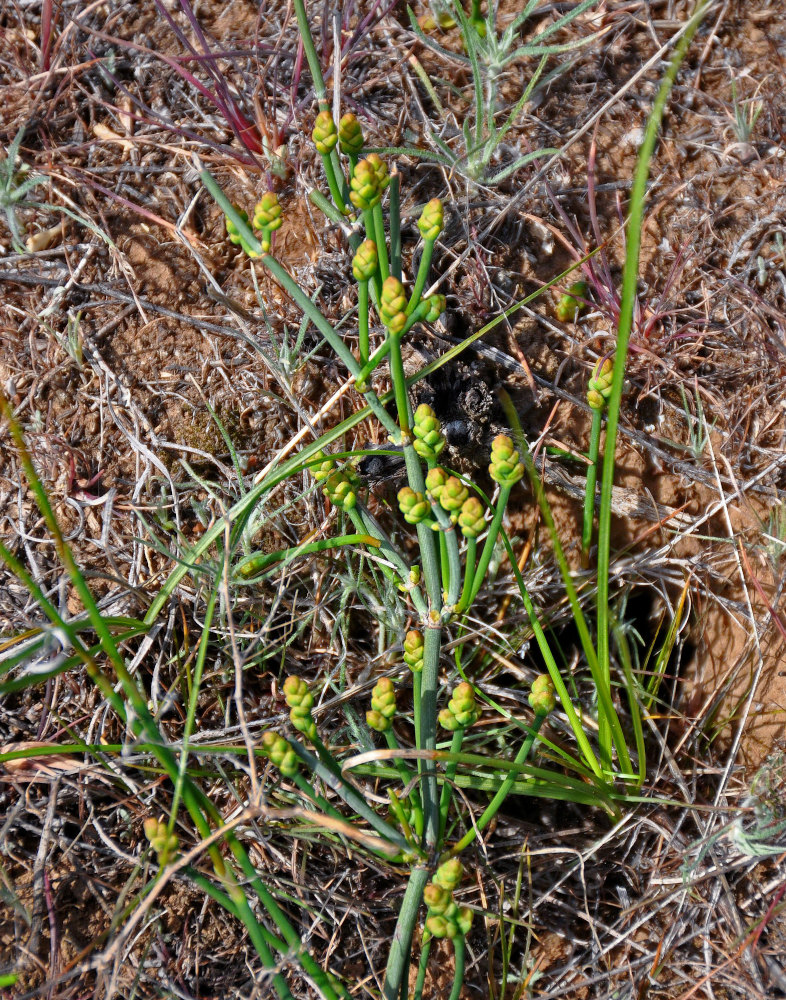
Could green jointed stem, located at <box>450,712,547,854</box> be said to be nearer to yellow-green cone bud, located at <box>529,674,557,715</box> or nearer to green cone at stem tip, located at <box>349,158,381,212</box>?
yellow-green cone bud, located at <box>529,674,557,715</box>

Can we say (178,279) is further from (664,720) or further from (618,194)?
(664,720)

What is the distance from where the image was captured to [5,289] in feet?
5.83

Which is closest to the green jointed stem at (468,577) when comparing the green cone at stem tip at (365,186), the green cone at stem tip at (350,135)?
the green cone at stem tip at (365,186)

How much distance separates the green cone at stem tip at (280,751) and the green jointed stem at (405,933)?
0.34 m

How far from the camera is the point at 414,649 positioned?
4.26 feet

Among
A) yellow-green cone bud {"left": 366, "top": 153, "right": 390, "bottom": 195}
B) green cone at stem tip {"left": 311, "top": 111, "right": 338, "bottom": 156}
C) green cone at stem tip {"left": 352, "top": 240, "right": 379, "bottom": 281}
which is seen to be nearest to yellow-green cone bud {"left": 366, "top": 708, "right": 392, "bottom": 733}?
green cone at stem tip {"left": 352, "top": 240, "right": 379, "bottom": 281}

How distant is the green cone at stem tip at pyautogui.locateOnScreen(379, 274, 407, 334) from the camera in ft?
3.69

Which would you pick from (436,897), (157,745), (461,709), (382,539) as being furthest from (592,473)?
(157,745)

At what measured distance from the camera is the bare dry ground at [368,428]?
5.01 feet

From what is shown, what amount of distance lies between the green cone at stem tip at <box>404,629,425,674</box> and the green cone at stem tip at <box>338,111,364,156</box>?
78 cm

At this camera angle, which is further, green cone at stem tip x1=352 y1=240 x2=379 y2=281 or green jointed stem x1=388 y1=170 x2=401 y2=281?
green jointed stem x1=388 y1=170 x2=401 y2=281

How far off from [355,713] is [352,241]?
916 millimetres

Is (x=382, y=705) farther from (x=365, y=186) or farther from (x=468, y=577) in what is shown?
(x=365, y=186)

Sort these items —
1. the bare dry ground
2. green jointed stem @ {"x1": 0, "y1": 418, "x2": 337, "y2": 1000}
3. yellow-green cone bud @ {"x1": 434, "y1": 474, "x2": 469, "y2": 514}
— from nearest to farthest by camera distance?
green jointed stem @ {"x1": 0, "y1": 418, "x2": 337, "y2": 1000}
yellow-green cone bud @ {"x1": 434, "y1": 474, "x2": 469, "y2": 514}
the bare dry ground
